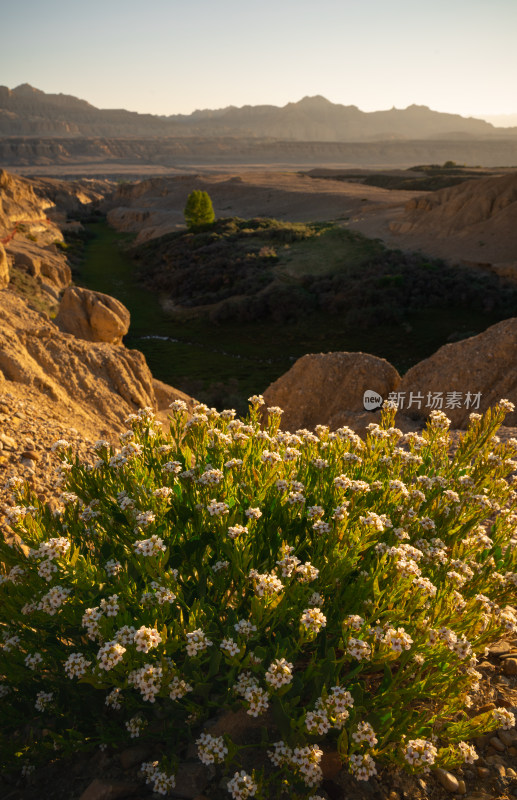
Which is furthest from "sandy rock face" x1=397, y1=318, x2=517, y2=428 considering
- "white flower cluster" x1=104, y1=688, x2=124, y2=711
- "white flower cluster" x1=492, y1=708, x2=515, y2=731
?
"white flower cluster" x1=104, y1=688, x2=124, y2=711

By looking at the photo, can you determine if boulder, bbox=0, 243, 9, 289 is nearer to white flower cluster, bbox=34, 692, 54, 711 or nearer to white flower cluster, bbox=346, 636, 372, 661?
white flower cluster, bbox=34, 692, 54, 711

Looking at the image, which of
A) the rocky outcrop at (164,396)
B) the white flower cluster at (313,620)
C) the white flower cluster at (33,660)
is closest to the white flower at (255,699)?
the white flower cluster at (313,620)

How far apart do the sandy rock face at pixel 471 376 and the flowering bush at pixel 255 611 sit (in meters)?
9.65

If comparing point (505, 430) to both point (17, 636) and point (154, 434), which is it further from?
point (17, 636)

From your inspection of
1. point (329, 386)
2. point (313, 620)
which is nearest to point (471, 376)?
point (329, 386)

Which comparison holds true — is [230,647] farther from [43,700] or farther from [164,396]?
[164,396]

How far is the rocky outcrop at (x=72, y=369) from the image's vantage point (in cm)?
1134

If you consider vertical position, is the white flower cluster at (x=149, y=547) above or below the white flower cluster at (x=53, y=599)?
above

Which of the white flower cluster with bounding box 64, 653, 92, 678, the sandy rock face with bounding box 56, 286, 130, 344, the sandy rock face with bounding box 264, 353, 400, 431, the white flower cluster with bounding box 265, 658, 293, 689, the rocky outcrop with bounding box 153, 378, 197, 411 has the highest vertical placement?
the white flower cluster with bounding box 265, 658, 293, 689

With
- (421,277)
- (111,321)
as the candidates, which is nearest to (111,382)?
(111,321)

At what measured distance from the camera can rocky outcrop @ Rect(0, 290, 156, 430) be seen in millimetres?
11336

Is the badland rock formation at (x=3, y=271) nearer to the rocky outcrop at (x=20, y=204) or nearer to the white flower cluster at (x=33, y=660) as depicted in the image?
the white flower cluster at (x=33, y=660)

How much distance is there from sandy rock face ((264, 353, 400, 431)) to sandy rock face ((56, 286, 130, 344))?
812 centimetres

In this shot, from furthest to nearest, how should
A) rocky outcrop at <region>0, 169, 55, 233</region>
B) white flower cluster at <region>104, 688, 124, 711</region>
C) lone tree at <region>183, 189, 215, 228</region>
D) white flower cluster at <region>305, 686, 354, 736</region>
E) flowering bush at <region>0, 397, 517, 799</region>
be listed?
lone tree at <region>183, 189, 215, 228</region>
rocky outcrop at <region>0, 169, 55, 233</region>
white flower cluster at <region>104, 688, 124, 711</region>
flowering bush at <region>0, 397, 517, 799</region>
white flower cluster at <region>305, 686, 354, 736</region>
